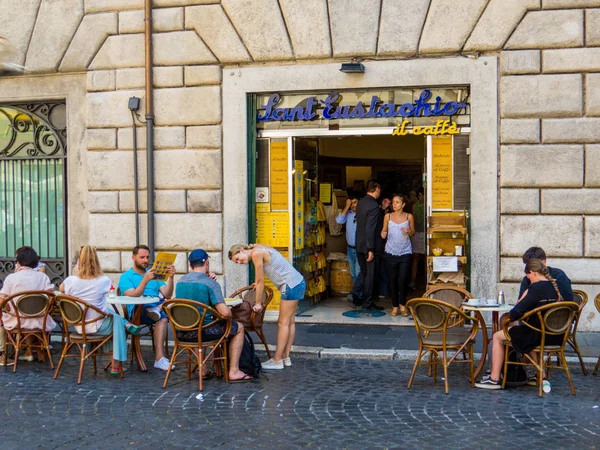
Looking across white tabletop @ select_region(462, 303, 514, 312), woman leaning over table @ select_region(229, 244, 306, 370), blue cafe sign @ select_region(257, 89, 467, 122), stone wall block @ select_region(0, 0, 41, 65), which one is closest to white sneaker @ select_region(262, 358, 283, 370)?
woman leaning over table @ select_region(229, 244, 306, 370)

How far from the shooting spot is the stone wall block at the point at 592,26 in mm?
9945

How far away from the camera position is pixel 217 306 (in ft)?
24.7

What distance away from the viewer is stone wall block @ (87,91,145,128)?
458 inches

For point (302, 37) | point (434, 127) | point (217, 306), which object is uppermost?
point (302, 37)

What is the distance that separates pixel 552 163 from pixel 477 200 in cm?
101

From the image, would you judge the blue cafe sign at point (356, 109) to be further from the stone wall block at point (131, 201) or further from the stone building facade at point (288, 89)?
the stone wall block at point (131, 201)

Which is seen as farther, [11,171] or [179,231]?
[11,171]

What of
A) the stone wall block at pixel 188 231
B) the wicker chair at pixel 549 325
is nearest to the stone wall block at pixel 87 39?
the stone wall block at pixel 188 231

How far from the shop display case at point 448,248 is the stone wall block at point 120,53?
182 inches

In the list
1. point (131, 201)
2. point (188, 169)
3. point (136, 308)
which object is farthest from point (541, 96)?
point (131, 201)

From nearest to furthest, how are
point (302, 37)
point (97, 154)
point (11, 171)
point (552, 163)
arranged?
point (552, 163), point (302, 37), point (97, 154), point (11, 171)

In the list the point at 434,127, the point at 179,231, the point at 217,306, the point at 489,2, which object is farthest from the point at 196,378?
the point at 489,2

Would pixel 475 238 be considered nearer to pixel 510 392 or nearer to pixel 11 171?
pixel 510 392

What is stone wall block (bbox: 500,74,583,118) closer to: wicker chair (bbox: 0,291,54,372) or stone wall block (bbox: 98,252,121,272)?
stone wall block (bbox: 98,252,121,272)
